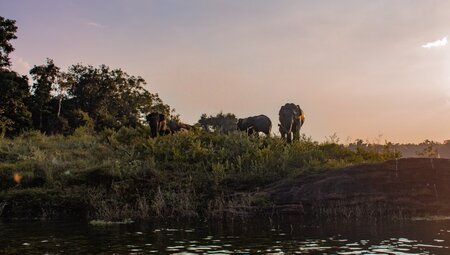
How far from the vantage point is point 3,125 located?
39.7 m

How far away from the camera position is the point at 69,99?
6066cm

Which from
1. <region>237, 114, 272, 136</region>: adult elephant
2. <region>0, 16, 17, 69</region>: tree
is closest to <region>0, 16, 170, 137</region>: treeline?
<region>0, 16, 17, 69</region>: tree

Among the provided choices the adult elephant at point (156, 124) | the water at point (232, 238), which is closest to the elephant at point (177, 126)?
Result: the adult elephant at point (156, 124)

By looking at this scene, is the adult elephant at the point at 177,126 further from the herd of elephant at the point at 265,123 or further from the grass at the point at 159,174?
the grass at the point at 159,174

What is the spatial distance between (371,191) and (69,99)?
158 feet

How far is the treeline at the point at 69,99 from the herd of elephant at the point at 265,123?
49.8 feet

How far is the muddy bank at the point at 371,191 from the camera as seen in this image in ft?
59.2

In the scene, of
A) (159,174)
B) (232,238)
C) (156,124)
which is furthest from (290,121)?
(232,238)

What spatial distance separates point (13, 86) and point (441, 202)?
35.5 m

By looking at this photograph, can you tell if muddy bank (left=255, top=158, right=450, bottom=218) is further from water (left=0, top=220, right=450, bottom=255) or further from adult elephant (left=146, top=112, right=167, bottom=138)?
adult elephant (left=146, top=112, right=167, bottom=138)

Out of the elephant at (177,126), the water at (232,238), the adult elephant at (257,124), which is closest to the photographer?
the water at (232,238)

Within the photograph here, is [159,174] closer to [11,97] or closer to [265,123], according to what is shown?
[265,123]

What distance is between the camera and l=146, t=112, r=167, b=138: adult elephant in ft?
111

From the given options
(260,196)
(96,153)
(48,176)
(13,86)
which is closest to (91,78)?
(13,86)
